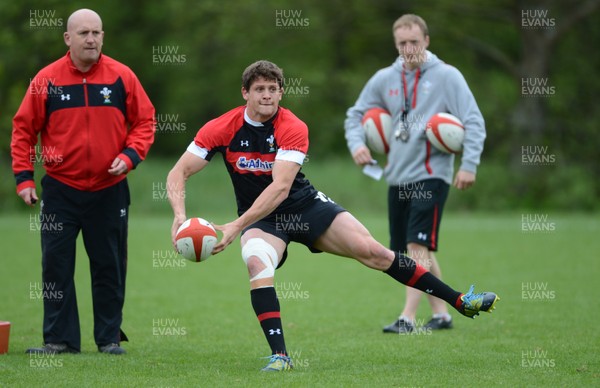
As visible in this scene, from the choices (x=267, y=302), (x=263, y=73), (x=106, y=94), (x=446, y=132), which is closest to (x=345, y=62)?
(x=446, y=132)

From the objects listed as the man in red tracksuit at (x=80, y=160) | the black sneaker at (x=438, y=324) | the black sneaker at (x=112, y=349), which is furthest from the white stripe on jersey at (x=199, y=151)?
the black sneaker at (x=438, y=324)

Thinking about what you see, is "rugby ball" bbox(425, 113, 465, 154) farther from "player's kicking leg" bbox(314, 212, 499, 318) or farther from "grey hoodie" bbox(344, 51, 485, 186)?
"player's kicking leg" bbox(314, 212, 499, 318)

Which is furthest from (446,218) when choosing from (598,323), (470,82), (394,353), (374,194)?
(394,353)

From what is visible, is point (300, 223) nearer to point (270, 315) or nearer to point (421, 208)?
point (270, 315)

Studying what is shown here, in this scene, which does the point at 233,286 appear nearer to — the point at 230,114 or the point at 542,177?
the point at 230,114

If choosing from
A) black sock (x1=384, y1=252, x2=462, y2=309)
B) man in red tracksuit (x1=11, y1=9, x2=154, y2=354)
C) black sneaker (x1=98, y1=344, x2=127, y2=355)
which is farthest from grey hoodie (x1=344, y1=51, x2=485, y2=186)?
black sneaker (x1=98, y1=344, x2=127, y2=355)

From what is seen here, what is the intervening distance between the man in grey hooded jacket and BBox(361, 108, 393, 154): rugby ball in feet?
0.21

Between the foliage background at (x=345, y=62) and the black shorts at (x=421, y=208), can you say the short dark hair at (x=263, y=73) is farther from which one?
the foliage background at (x=345, y=62)

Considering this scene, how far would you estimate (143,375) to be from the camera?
616cm

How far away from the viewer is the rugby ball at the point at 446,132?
8.04m

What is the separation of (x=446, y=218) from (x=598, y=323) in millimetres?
12202

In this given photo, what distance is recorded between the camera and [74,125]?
7.00 meters

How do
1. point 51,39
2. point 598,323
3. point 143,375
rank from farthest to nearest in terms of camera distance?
point 51,39
point 598,323
point 143,375

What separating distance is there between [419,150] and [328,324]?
1.92m
